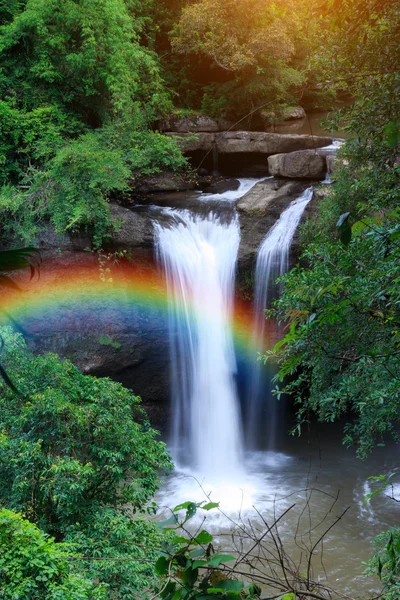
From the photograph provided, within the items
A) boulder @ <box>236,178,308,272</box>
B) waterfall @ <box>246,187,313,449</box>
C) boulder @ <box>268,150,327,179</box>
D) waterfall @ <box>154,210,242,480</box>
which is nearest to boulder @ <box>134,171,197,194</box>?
waterfall @ <box>154,210,242,480</box>

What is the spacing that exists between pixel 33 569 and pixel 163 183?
34.4 ft

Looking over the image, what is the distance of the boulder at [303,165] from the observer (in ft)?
39.8

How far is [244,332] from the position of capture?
11406 mm

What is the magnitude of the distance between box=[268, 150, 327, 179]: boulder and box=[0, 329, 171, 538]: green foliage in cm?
758

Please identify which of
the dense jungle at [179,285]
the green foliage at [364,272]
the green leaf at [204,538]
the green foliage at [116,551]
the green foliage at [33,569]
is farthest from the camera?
the dense jungle at [179,285]

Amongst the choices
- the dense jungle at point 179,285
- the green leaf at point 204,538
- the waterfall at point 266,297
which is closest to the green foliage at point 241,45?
the dense jungle at point 179,285

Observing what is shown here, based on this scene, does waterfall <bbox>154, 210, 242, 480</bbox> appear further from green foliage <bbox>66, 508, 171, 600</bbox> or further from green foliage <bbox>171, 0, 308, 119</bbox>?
green foliage <bbox>66, 508, 171, 600</bbox>

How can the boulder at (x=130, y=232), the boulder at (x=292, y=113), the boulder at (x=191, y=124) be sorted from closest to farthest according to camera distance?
the boulder at (x=130, y=232) → the boulder at (x=191, y=124) → the boulder at (x=292, y=113)

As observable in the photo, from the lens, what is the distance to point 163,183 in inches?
527

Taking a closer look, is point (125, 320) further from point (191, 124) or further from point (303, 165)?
point (191, 124)

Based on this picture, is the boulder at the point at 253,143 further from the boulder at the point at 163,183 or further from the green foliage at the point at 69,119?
the green foliage at the point at 69,119

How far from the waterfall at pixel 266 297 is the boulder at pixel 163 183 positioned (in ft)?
10.7

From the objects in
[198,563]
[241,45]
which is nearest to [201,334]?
[241,45]

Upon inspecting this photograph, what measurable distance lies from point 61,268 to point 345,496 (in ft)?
22.6
